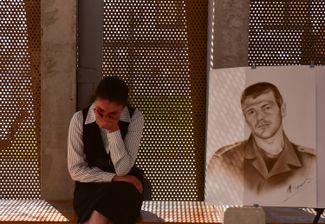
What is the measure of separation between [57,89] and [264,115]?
2.54 meters

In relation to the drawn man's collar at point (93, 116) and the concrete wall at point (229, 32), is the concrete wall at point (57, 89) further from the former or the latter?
the drawn man's collar at point (93, 116)

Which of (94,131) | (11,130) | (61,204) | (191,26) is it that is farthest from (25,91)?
(94,131)

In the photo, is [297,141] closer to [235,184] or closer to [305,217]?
[235,184]

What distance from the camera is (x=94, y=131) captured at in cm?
455

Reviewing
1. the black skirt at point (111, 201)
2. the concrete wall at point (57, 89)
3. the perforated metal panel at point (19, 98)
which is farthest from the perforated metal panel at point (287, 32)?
the black skirt at point (111, 201)

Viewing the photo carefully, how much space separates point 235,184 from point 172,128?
231 centimetres

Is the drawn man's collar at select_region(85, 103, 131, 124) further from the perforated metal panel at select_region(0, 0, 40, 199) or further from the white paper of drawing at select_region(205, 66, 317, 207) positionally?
the perforated metal panel at select_region(0, 0, 40, 199)

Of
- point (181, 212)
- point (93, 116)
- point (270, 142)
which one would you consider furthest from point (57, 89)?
point (270, 142)

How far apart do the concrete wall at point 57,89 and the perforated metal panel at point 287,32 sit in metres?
1.84

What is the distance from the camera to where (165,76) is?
678 centimetres

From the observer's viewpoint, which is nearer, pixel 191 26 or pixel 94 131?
pixel 94 131

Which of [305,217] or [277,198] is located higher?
[277,198]

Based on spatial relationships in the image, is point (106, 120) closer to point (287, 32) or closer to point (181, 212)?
point (181, 212)

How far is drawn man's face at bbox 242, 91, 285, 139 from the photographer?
14.9ft
